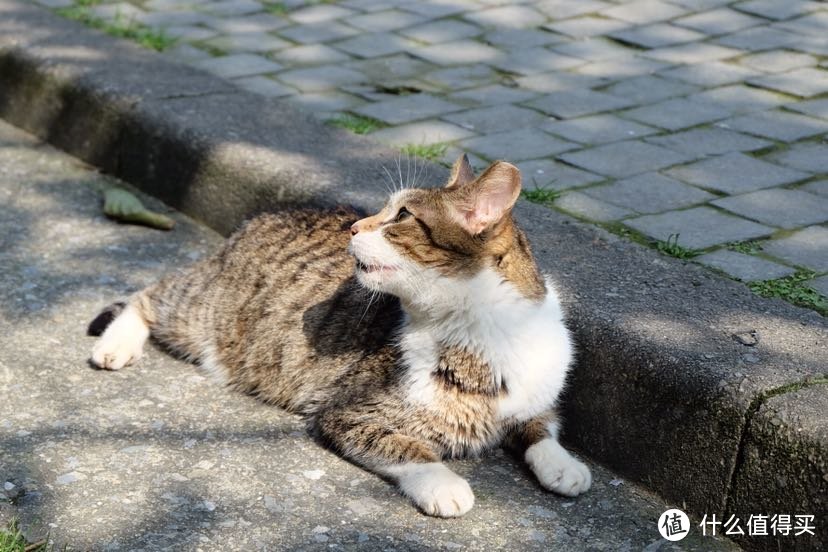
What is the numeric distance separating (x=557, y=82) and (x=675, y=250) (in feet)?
7.36

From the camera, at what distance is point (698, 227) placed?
4.95 metres

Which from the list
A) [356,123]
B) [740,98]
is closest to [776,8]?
[740,98]

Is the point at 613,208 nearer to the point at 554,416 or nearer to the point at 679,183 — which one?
the point at 679,183

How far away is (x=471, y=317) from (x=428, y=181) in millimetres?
1455

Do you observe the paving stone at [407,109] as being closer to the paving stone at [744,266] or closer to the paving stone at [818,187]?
the paving stone at [818,187]

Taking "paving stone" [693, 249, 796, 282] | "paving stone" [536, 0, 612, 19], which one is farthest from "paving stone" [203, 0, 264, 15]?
"paving stone" [693, 249, 796, 282]

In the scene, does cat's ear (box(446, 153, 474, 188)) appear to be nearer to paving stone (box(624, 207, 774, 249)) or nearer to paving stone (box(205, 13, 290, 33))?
paving stone (box(624, 207, 774, 249))

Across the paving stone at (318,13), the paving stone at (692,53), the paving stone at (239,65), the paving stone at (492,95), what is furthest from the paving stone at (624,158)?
the paving stone at (318,13)

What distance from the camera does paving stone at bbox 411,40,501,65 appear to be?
709cm

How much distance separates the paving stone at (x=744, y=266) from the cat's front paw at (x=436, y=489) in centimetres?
137

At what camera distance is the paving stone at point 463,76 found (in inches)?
265

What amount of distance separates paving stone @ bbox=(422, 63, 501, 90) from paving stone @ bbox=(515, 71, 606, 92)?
180 millimetres

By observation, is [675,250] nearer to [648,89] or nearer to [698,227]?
[698,227]

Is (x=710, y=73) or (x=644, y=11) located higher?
(x=644, y=11)
